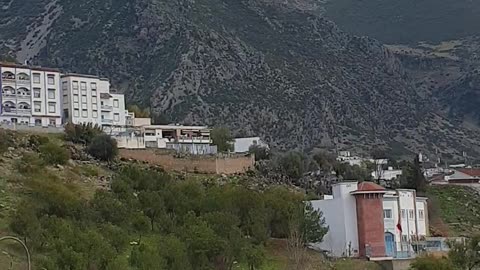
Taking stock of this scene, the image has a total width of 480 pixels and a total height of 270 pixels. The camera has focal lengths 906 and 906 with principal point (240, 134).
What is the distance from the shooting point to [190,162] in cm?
7731

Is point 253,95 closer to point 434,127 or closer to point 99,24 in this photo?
point 99,24

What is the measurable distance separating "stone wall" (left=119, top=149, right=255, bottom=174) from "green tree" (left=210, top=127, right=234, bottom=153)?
10.0 meters

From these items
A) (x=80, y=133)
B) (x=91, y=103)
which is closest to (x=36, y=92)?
(x=91, y=103)

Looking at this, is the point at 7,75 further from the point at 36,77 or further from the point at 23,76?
the point at 36,77

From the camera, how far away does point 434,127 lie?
6821 inches

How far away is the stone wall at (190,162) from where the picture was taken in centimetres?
7600

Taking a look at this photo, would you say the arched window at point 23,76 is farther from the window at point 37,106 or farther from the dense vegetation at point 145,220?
the dense vegetation at point 145,220

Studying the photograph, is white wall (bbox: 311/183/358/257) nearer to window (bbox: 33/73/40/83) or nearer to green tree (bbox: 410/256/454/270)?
green tree (bbox: 410/256/454/270)

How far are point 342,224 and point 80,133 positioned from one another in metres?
24.9

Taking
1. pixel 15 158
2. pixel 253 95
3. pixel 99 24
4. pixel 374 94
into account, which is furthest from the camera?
pixel 374 94

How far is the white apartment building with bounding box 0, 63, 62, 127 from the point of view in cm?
8356

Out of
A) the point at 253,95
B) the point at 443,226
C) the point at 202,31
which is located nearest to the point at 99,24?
the point at 202,31

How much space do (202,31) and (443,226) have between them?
6881cm

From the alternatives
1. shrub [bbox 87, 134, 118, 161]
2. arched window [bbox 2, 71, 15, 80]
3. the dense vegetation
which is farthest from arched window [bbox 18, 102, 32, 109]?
shrub [bbox 87, 134, 118, 161]
